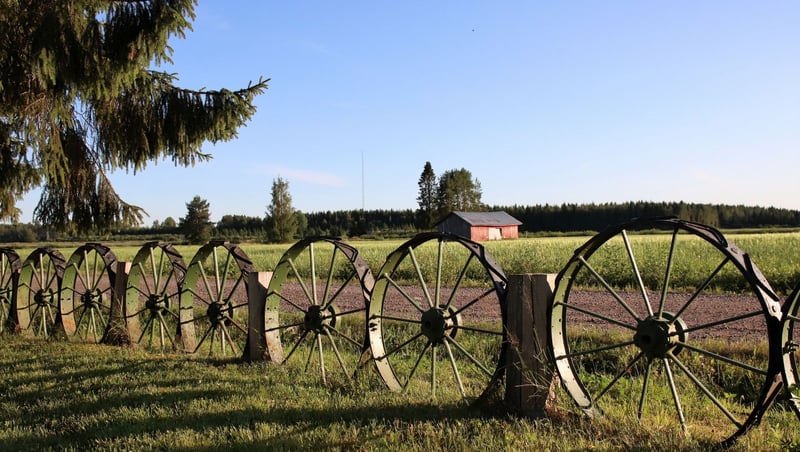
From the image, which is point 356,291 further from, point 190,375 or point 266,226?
point 266,226

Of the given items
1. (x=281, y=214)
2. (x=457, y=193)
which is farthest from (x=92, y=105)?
(x=457, y=193)

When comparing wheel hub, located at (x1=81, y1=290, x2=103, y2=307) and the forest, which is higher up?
the forest

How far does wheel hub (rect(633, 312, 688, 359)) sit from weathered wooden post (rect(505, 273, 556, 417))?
628 millimetres

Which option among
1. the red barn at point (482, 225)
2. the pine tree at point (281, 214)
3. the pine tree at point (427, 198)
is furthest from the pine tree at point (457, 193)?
the pine tree at point (281, 214)

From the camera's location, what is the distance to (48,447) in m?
3.75

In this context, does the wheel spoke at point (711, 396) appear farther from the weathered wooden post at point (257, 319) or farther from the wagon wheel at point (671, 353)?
the weathered wooden post at point (257, 319)

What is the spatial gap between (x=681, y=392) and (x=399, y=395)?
232cm

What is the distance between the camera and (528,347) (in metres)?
4.02

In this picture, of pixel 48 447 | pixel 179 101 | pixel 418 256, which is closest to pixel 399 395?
pixel 48 447

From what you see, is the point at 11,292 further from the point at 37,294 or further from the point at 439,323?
the point at 439,323

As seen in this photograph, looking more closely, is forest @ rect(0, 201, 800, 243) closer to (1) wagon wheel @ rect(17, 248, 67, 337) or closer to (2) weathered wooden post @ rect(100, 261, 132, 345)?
(1) wagon wheel @ rect(17, 248, 67, 337)

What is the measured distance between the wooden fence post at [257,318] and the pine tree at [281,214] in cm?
5426

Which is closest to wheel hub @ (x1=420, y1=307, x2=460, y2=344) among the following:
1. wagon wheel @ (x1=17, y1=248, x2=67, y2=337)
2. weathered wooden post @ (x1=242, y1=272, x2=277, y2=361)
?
weathered wooden post @ (x1=242, y1=272, x2=277, y2=361)

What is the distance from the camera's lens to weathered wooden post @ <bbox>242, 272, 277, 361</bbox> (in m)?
6.03
